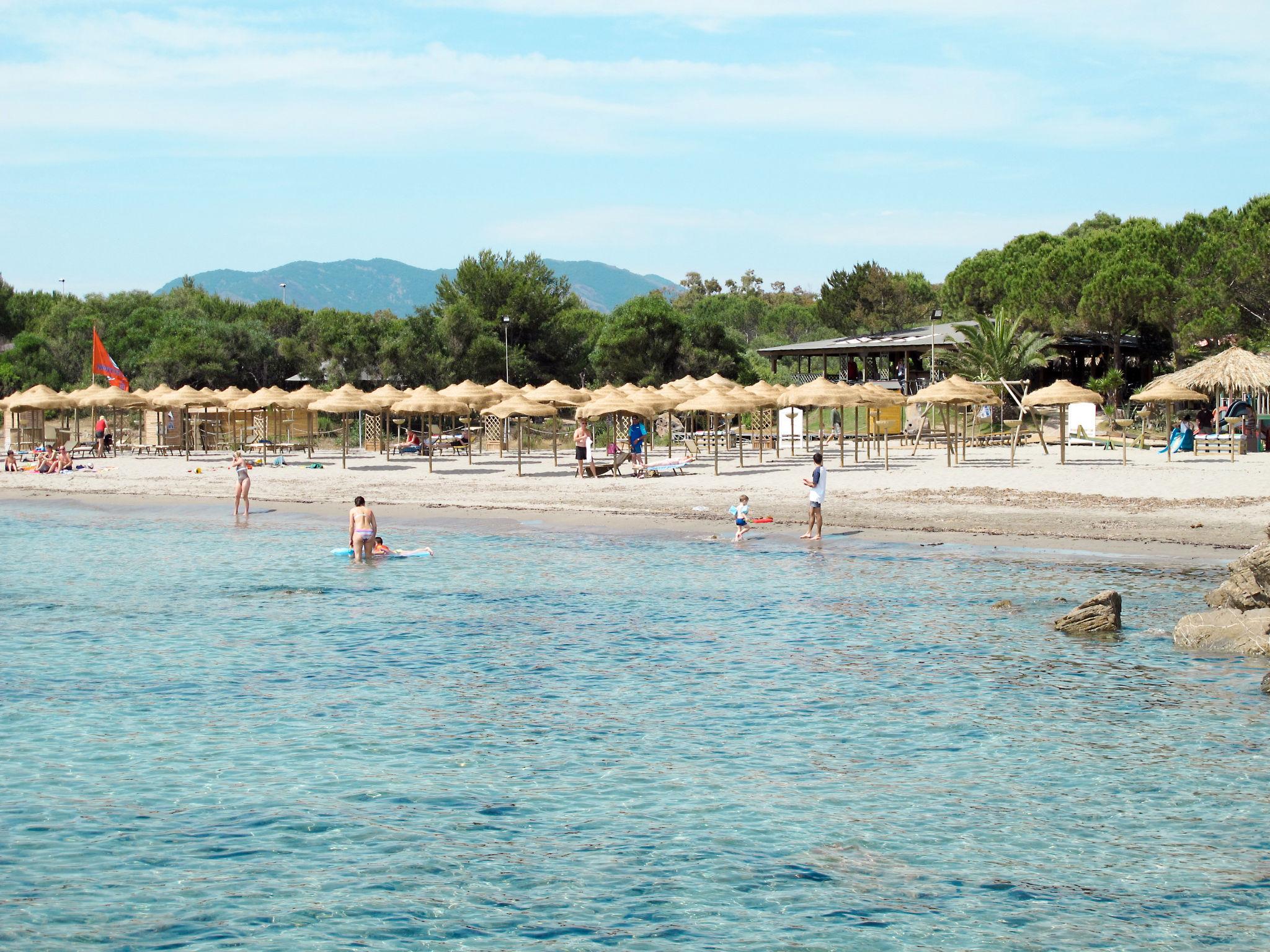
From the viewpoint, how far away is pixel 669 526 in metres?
23.8

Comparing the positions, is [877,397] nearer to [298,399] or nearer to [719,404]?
[719,404]

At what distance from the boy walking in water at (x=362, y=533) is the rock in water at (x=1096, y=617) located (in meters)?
10.9

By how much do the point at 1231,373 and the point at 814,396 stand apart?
12233 mm

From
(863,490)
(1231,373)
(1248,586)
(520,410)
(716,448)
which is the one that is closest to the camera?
(1248,586)

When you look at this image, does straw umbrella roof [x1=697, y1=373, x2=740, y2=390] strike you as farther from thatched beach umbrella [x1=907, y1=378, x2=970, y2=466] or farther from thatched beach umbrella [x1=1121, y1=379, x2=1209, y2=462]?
thatched beach umbrella [x1=1121, y1=379, x2=1209, y2=462]

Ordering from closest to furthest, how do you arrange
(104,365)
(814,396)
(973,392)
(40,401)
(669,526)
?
(669,526) < (814,396) < (973,392) < (40,401) < (104,365)

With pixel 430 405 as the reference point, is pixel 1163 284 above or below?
above

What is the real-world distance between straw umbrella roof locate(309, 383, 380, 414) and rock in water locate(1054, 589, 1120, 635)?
87.3ft

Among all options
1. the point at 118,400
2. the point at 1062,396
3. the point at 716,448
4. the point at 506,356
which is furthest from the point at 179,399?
the point at 1062,396

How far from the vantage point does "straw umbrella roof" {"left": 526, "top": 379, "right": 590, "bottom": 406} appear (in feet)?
123

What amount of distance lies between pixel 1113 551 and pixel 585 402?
22.8 meters

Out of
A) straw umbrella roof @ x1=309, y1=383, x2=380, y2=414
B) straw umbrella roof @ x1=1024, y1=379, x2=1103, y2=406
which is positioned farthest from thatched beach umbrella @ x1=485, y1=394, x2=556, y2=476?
straw umbrella roof @ x1=1024, y1=379, x2=1103, y2=406

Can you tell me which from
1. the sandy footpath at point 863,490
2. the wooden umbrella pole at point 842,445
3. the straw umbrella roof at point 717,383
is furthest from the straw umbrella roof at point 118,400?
the wooden umbrella pole at point 842,445

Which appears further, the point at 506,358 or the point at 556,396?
the point at 506,358
